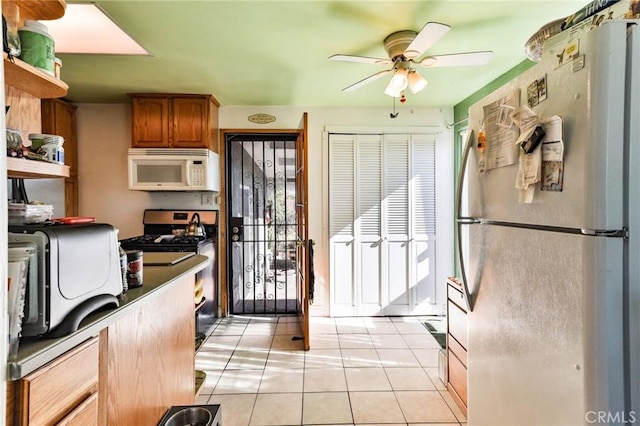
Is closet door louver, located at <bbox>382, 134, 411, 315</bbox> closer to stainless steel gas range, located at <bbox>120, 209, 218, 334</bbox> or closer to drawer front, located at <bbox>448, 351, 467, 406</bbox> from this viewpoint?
drawer front, located at <bbox>448, 351, 467, 406</bbox>

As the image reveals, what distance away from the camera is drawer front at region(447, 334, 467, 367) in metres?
1.96

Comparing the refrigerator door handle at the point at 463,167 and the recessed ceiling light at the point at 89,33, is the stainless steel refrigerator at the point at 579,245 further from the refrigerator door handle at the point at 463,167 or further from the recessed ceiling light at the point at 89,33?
the recessed ceiling light at the point at 89,33

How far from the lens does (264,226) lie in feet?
12.9

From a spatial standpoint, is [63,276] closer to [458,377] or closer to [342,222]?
[458,377]

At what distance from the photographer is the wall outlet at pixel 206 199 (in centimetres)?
371

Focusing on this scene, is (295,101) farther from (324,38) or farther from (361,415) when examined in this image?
(361,415)

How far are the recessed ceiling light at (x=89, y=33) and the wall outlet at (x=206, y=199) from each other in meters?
1.67

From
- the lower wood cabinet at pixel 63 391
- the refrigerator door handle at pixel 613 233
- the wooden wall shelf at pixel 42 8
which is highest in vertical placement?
the wooden wall shelf at pixel 42 8

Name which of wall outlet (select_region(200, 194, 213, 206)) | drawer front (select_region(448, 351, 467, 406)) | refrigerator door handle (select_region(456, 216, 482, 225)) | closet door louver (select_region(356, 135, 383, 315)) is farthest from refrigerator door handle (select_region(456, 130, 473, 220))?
wall outlet (select_region(200, 194, 213, 206))

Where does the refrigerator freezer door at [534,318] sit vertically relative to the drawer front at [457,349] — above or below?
above

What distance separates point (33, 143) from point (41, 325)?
783 millimetres

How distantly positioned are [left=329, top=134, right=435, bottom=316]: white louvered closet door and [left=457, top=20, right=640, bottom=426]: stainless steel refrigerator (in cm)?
257

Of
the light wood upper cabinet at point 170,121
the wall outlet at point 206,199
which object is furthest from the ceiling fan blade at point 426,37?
the wall outlet at point 206,199

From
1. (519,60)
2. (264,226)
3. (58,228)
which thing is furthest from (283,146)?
(58,228)
